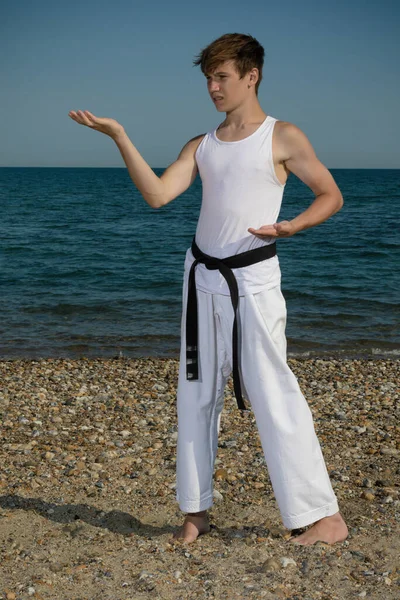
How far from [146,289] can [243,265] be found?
13361 mm

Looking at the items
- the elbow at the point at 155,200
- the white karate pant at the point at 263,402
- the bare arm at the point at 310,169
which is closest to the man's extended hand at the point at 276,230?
the bare arm at the point at 310,169

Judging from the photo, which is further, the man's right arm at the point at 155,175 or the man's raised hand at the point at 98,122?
the man's right arm at the point at 155,175

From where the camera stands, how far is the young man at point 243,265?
328 cm

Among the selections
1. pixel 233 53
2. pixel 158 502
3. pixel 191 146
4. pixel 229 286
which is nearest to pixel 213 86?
pixel 233 53

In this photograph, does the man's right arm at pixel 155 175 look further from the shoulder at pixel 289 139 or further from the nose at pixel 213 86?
the shoulder at pixel 289 139

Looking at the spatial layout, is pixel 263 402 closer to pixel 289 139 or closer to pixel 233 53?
pixel 289 139

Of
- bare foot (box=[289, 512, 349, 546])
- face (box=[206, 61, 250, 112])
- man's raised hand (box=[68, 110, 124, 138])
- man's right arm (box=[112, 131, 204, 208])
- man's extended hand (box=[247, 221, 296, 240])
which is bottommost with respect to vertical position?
bare foot (box=[289, 512, 349, 546])

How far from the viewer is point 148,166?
338 centimetres

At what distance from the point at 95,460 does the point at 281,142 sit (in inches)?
120

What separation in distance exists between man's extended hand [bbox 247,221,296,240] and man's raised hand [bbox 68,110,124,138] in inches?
30.2

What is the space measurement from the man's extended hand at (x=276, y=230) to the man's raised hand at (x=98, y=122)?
77cm

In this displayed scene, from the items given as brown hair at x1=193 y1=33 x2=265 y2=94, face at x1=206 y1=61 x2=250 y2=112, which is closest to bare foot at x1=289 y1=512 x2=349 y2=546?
face at x1=206 y1=61 x2=250 y2=112

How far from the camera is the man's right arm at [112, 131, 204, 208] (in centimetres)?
328

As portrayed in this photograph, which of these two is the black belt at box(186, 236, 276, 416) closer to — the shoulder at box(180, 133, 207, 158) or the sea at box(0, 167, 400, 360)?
the shoulder at box(180, 133, 207, 158)
